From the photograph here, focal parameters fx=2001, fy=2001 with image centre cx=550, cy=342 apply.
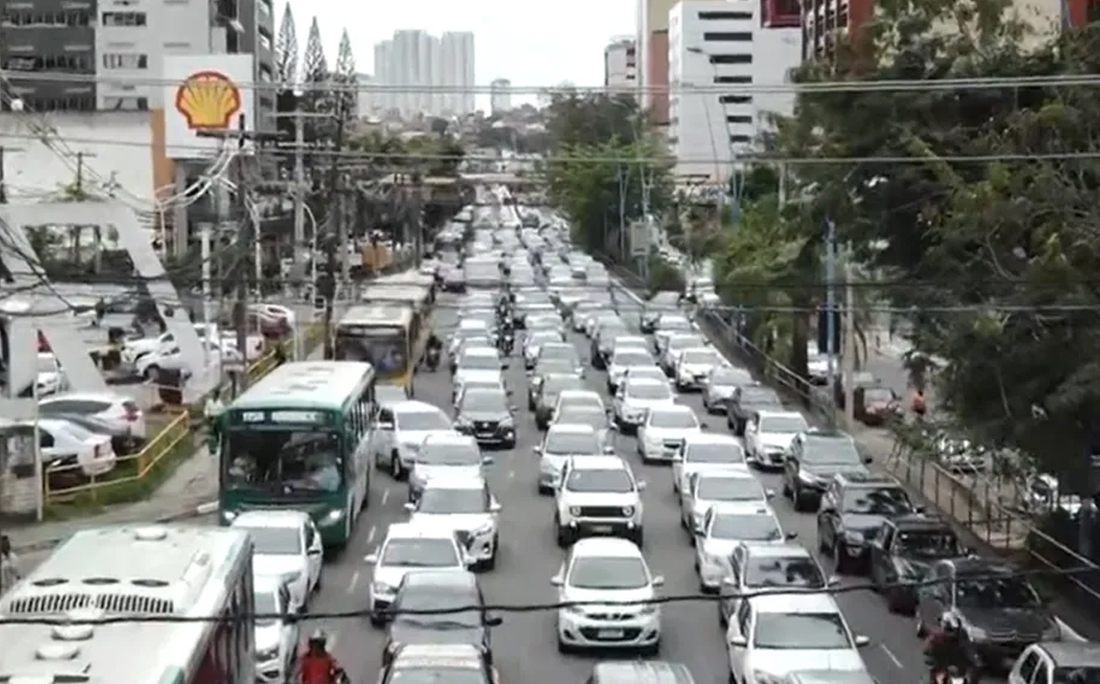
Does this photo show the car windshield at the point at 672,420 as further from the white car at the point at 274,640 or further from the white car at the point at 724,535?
the white car at the point at 274,640

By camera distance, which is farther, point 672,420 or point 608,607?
point 672,420

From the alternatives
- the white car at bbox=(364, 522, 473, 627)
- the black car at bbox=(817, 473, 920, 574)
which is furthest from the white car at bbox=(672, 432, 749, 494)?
the white car at bbox=(364, 522, 473, 627)

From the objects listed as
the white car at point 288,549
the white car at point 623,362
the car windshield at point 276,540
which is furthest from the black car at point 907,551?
the white car at point 623,362

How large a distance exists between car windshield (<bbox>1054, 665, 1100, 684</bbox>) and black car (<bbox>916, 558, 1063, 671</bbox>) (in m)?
2.86

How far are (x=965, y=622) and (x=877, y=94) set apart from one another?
749cm

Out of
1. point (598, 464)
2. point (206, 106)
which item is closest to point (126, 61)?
point (206, 106)

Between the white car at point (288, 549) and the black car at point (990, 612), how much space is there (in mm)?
7004

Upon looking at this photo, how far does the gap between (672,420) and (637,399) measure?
404cm

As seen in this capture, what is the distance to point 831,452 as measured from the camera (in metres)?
32.9

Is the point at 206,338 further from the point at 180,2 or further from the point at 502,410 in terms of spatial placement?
the point at 180,2

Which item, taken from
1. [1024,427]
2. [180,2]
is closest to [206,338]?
[1024,427]

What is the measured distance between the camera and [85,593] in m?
13.0

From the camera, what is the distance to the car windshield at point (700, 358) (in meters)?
50.7

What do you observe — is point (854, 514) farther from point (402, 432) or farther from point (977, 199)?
point (402, 432)
